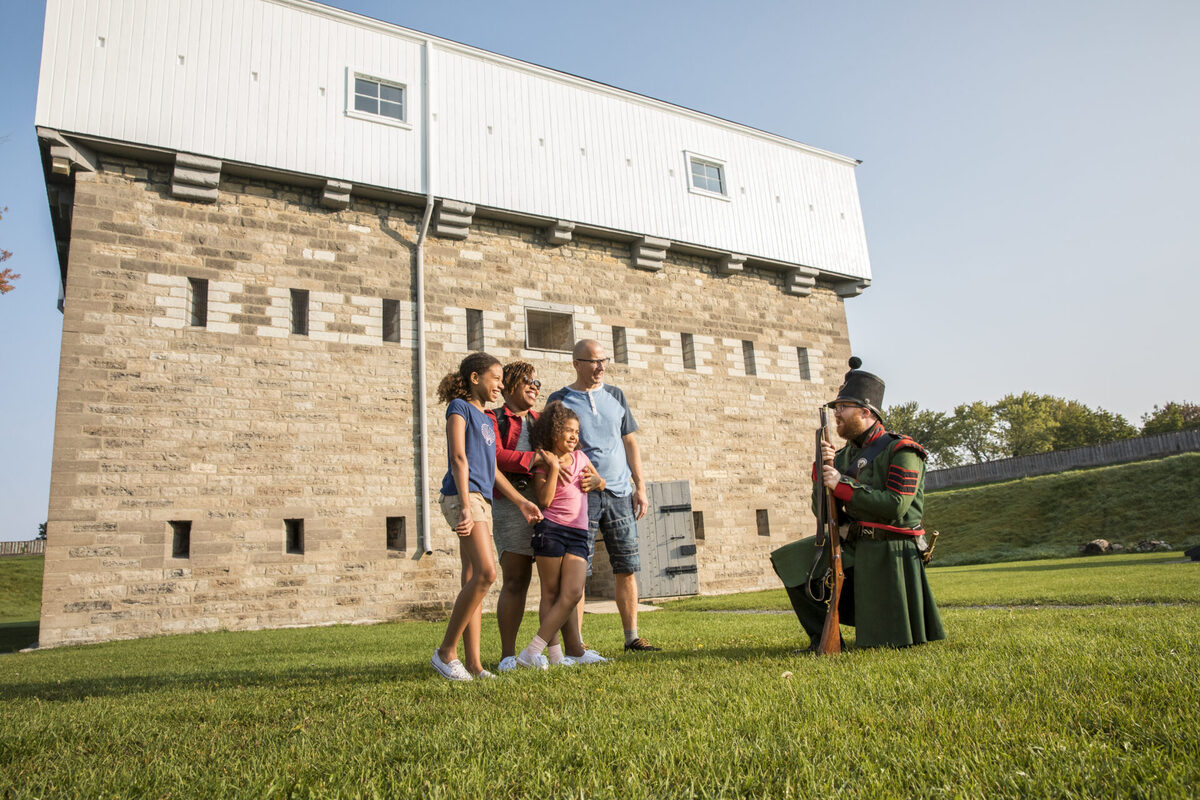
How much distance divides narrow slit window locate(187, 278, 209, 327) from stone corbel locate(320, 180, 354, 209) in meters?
2.14

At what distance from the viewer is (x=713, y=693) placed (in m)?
2.79

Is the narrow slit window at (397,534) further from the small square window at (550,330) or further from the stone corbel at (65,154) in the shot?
the stone corbel at (65,154)

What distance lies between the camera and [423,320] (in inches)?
467

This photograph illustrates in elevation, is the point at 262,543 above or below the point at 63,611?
above

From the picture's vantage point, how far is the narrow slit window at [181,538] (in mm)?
9727

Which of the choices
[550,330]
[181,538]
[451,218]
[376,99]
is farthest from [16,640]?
[376,99]

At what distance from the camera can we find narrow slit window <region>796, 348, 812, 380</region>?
15867mm

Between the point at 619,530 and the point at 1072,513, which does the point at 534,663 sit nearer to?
the point at 619,530

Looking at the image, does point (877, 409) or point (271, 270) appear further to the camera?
point (271, 270)

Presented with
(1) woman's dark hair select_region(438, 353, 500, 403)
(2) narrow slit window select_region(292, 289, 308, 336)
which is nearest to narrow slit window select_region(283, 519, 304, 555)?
(2) narrow slit window select_region(292, 289, 308, 336)

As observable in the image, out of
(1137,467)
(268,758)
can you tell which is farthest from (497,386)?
(1137,467)

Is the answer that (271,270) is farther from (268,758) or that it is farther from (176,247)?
(268,758)

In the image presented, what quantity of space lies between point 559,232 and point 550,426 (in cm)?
951

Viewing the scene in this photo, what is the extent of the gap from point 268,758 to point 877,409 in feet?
11.0
